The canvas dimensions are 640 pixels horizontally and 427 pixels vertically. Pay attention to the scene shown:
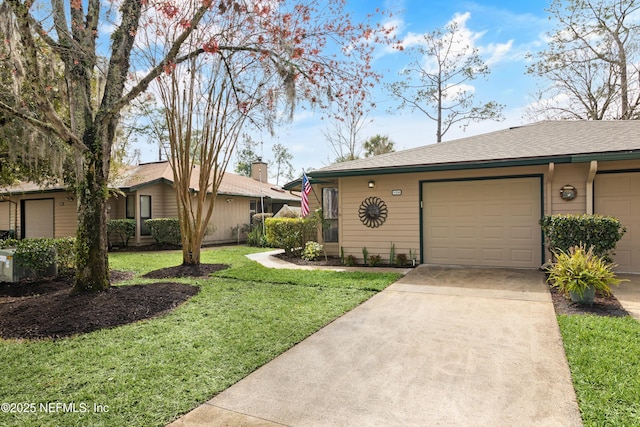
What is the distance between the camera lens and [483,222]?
311 inches

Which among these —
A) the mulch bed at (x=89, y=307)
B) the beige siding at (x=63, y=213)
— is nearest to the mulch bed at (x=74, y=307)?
the mulch bed at (x=89, y=307)

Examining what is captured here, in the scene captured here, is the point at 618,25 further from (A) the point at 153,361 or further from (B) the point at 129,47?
(A) the point at 153,361

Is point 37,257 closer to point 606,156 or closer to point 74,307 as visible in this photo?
point 74,307

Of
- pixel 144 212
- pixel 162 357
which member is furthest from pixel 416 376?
pixel 144 212

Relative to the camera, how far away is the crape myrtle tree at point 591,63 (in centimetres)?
1554

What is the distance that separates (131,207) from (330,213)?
28.5 ft

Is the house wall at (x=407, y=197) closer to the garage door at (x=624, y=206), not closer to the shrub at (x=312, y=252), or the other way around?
the garage door at (x=624, y=206)

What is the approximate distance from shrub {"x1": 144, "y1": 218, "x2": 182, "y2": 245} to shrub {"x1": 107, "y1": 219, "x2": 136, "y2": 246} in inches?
27.6

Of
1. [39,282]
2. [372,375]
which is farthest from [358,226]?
[39,282]

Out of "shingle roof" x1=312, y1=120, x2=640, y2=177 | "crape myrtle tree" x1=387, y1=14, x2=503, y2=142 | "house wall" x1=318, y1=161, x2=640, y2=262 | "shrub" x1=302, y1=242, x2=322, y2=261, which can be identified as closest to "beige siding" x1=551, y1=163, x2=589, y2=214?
"house wall" x1=318, y1=161, x2=640, y2=262

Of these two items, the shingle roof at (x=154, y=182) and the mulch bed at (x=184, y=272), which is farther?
the shingle roof at (x=154, y=182)

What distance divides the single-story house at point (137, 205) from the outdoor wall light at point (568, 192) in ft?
30.5

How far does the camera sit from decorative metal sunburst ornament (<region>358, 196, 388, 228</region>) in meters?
8.77

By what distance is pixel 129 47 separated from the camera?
18.2ft
